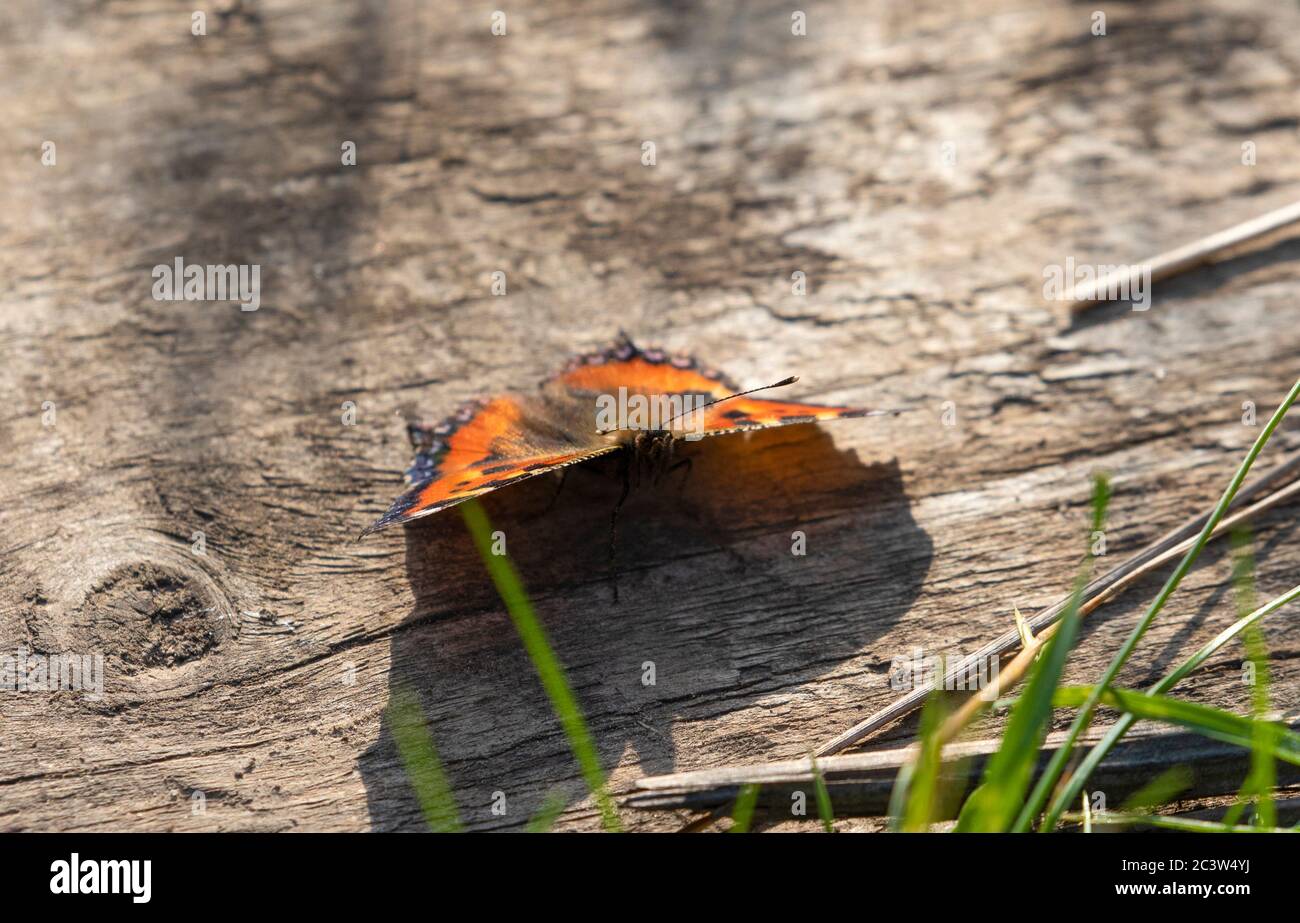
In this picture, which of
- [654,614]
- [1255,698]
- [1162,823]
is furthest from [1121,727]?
[654,614]

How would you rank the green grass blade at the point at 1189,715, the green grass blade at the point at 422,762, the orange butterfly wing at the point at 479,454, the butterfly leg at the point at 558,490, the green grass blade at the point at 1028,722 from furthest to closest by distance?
1. the butterfly leg at the point at 558,490
2. the orange butterfly wing at the point at 479,454
3. the green grass blade at the point at 422,762
4. the green grass blade at the point at 1189,715
5. the green grass blade at the point at 1028,722

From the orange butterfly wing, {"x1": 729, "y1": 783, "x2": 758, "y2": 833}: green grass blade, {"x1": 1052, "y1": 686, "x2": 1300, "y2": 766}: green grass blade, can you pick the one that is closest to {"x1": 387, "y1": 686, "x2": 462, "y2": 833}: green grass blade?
the orange butterfly wing

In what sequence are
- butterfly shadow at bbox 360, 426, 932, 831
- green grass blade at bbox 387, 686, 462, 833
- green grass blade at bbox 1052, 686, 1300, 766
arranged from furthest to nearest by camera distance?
butterfly shadow at bbox 360, 426, 932, 831 < green grass blade at bbox 387, 686, 462, 833 < green grass blade at bbox 1052, 686, 1300, 766

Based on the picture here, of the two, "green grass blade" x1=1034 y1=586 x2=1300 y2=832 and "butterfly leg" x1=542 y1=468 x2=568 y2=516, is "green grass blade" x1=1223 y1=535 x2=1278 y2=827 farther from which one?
"butterfly leg" x1=542 y1=468 x2=568 y2=516

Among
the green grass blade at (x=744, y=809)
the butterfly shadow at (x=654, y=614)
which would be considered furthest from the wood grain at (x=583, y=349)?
the green grass blade at (x=744, y=809)

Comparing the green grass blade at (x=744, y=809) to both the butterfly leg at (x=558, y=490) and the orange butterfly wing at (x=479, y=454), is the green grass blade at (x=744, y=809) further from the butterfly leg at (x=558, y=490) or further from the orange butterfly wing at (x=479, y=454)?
the butterfly leg at (x=558, y=490)

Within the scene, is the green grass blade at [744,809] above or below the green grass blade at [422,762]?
below

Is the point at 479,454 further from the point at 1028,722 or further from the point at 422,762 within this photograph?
the point at 1028,722

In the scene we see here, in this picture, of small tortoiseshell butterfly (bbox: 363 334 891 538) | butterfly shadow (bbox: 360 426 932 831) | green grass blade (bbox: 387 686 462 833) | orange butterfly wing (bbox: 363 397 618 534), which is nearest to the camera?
green grass blade (bbox: 387 686 462 833)
